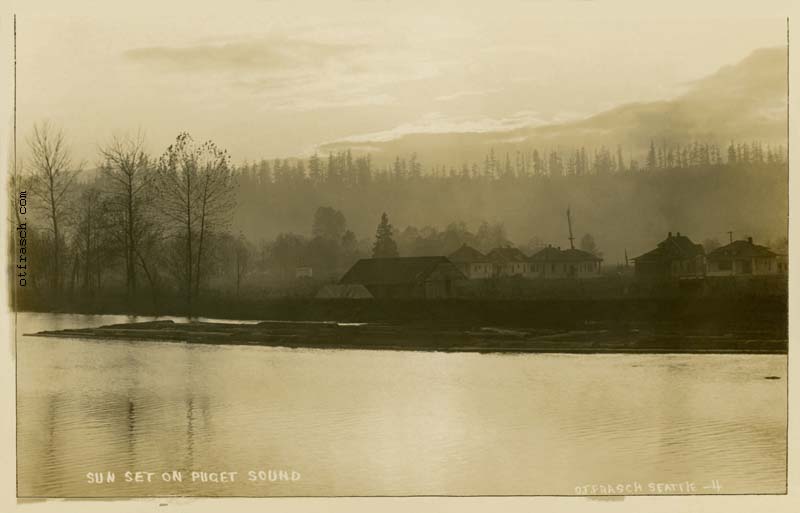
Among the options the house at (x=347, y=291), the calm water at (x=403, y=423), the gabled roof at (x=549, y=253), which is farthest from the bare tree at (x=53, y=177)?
the gabled roof at (x=549, y=253)

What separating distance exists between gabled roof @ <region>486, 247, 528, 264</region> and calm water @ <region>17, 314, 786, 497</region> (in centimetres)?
132

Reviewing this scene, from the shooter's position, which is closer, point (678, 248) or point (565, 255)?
point (678, 248)

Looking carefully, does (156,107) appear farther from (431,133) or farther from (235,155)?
(431,133)

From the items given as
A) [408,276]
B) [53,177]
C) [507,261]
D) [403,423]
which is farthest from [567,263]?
[53,177]

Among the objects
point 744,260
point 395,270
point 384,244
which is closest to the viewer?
point 744,260

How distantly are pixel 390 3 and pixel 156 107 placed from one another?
3.30m

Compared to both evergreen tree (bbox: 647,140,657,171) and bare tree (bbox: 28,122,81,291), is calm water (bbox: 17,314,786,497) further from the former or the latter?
evergreen tree (bbox: 647,140,657,171)

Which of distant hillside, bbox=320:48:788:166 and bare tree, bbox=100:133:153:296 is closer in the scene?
distant hillside, bbox=320:48:788:166

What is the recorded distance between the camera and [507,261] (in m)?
11.8

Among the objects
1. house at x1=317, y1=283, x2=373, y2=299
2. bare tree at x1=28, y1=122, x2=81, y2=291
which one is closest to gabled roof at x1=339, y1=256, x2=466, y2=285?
house at x1=317, y1=283, x2=373, y2=299

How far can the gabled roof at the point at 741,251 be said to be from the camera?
10.8 m

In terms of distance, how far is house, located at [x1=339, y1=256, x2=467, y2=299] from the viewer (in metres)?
11.5

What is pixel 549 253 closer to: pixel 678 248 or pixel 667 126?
pixel 678 248

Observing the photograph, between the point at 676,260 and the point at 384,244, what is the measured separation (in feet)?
12.2
